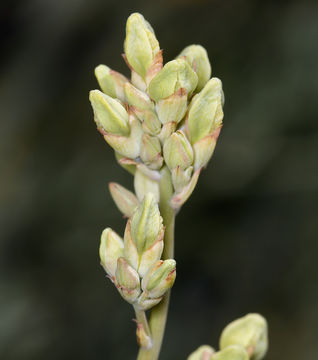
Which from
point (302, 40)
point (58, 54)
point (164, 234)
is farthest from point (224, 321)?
point (164, 234)

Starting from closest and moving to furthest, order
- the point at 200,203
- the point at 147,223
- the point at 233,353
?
the point at 147,223, the point at 233,353, the point at 200,203

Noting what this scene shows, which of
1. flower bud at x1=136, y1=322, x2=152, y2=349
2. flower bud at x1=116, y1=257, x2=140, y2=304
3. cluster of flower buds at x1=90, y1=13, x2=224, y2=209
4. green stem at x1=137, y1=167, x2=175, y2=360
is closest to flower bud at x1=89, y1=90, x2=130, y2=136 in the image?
cluster of flower buds at x1=90, y1=13, x2=224, y2=209

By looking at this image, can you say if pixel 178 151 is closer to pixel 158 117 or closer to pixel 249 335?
pixel 158 117

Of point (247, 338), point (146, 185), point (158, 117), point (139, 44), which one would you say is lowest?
point (247, 338)

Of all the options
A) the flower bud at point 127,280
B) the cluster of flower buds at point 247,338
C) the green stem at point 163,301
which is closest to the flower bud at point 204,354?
the cluster of flower buds at point 247,338

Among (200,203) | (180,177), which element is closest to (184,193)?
(180,177)

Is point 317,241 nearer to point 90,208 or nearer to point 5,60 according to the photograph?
point 90,208

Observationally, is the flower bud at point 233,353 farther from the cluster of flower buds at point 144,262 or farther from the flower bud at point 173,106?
the flower bud at point 173,106
